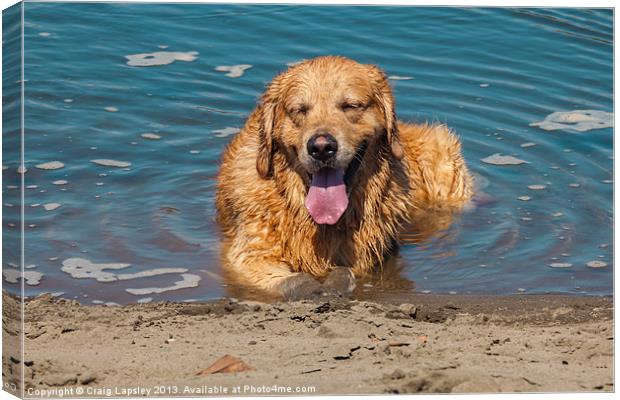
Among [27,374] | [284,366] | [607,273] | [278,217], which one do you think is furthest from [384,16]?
[27,374]

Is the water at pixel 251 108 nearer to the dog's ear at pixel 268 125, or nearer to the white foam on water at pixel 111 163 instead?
A: the white foam on water at pixel 111 163

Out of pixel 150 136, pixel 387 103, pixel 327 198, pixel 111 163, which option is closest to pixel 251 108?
pixel 150 136

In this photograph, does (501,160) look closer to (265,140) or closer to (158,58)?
(265,140)

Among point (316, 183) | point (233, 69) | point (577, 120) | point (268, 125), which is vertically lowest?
point (316, 183)

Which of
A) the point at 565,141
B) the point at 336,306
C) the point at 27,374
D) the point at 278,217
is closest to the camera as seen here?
the point at 27,374

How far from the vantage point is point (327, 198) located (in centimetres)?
962

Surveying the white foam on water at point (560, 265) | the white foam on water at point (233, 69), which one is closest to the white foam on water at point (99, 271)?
the white foam on water at point (560, 265)

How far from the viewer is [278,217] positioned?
9.91m

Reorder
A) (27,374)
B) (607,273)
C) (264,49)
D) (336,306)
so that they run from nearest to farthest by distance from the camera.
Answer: (27,374), (336,306), (607,273), (264,49)

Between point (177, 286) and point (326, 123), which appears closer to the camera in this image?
point (326, 123)

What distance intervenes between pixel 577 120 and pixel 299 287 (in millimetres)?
2528

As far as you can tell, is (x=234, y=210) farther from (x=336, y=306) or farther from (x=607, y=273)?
(x=607, y=273)

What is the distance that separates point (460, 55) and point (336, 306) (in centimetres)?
323

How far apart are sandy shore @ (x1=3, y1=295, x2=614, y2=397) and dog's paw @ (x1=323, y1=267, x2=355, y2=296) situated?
15.4 inches
